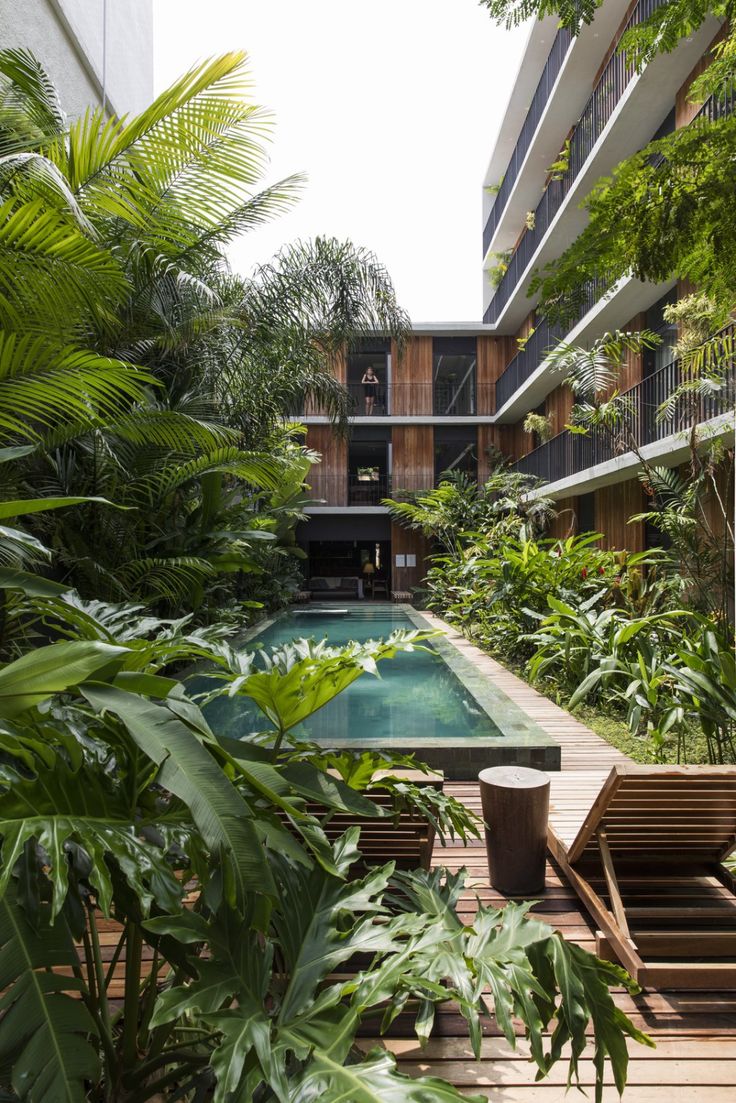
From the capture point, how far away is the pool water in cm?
558

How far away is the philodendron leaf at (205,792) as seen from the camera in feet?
3.42

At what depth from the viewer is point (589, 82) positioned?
522 inches

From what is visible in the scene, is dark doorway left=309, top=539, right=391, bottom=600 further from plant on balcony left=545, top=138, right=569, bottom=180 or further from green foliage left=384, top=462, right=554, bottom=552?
plant on balcony left=545, top=138, right=569, bottom=180

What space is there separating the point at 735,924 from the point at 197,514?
269 inches

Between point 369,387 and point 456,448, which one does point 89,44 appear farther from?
point 456,448

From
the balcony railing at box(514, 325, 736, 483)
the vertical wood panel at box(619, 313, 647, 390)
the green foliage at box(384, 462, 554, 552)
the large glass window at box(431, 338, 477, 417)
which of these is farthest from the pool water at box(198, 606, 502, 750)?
the large glass window at box(431, 338, 477, 417)

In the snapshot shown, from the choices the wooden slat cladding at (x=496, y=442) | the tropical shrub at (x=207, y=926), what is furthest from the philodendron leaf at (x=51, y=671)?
the wooden slat cladding at (x=496, y=442)

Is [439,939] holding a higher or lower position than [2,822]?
lower

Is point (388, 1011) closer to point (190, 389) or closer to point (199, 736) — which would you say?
point (199, 736)

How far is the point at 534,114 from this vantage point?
15672 millimetres

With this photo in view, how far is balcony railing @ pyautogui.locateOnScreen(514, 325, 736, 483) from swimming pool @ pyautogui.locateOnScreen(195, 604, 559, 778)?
3.24 metres

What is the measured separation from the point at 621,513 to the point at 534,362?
511 centimetres

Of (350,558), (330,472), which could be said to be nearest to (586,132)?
(330,472)

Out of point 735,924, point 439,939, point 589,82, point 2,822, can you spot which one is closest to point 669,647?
point 735,924
